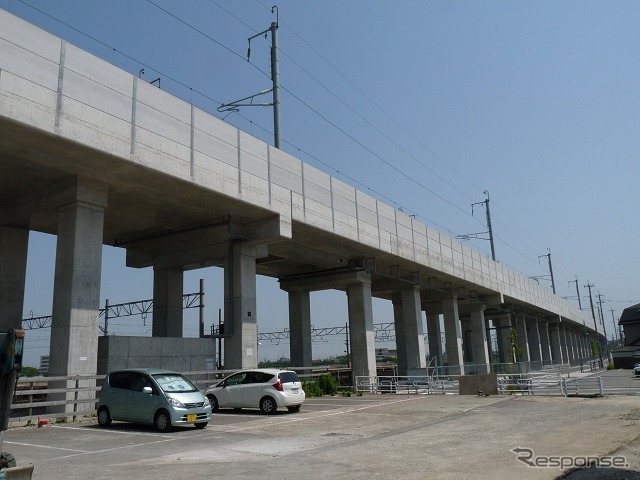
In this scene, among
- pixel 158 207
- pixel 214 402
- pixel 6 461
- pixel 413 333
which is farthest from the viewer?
pixel 413 333

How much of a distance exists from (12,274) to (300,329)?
902 inches

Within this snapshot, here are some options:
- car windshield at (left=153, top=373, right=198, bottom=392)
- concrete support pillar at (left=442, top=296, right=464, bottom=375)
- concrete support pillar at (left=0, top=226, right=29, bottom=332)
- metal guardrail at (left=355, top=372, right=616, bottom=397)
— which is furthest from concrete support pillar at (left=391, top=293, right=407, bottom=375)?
car windshield at (left=153, top=373, right=198, bottom=392)

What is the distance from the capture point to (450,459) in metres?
10.2

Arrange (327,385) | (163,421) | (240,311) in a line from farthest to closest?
(327,385)
(240,311)
(163,421)

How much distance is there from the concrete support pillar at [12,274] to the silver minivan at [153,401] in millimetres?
10015

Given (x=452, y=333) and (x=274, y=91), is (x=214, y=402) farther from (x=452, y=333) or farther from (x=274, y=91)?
(x=452, y=333)

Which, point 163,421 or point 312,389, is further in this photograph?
point 312,389

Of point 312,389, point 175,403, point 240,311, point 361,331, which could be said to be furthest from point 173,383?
point 361,331

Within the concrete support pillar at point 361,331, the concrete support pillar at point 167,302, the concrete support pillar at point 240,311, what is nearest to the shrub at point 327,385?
the concrete support pillar at point 240,311

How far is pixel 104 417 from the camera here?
54.0 feet

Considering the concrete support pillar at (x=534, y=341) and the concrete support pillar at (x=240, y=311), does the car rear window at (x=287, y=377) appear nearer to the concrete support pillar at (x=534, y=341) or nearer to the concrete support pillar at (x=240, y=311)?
the concrete support pillar at (x=240, y=311)

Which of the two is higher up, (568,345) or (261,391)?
(568,345)

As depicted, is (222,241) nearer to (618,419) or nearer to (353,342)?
(353,342)

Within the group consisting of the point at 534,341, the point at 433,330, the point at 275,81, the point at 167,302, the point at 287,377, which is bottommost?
the point at 287,377
